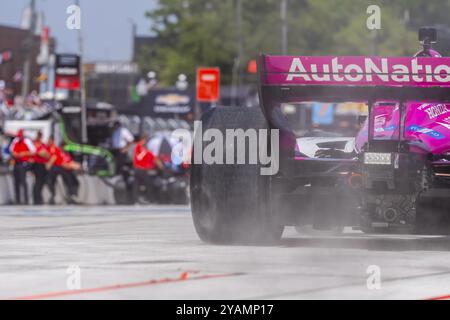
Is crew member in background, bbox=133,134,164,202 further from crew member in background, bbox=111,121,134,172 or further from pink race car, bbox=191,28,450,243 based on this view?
pink race car, bbox=191,28,450,243

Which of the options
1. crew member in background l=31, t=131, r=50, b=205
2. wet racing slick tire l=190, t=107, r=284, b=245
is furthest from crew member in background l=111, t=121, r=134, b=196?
wet racing slick tire l=190, t=107, r=284, b=245

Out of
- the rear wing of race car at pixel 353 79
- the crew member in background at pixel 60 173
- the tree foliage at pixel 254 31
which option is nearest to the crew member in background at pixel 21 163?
the crew member in background at pixel 60 173

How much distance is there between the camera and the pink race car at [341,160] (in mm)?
10461

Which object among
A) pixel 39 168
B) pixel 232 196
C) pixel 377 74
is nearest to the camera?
pixel 377 74

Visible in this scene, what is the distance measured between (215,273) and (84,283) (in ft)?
3.40

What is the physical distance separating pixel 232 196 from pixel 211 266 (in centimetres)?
187

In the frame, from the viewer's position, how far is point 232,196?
11.1 metres

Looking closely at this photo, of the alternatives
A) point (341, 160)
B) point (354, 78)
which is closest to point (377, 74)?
point (354, 78)

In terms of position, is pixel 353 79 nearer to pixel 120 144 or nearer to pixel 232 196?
pixel 232 196

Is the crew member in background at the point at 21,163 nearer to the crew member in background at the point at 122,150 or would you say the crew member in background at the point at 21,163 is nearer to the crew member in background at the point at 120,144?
the crew member in background at the point at 122,150

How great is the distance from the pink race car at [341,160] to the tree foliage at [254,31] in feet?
186

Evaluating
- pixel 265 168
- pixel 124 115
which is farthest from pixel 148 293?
pixel 124 115

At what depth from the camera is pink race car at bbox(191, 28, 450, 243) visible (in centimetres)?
1046
